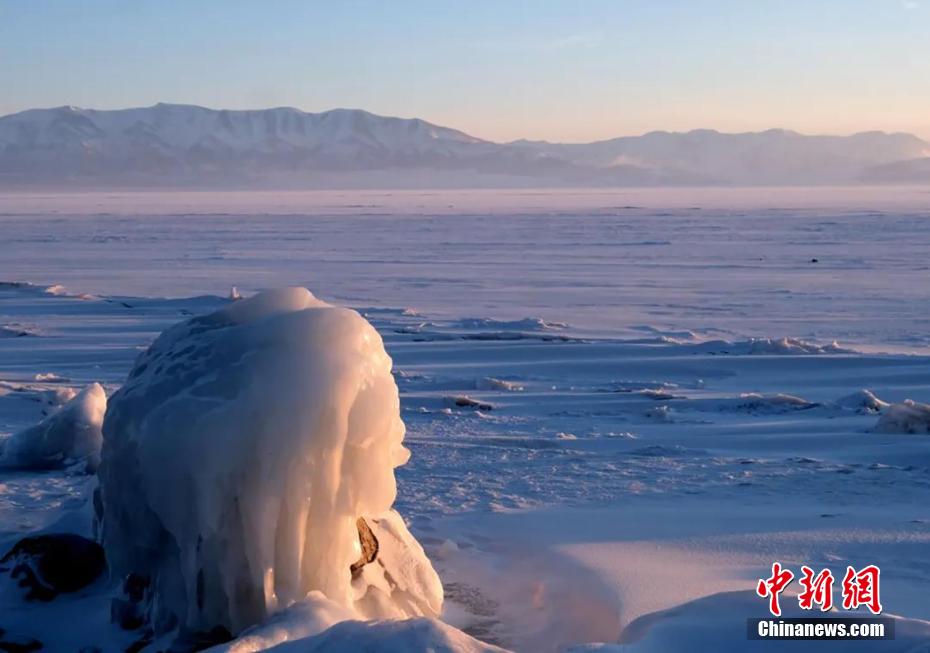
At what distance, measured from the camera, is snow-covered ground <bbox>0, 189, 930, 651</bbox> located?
3.85m

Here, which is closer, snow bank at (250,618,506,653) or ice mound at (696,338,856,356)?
snow bank at (250,618,506,653)

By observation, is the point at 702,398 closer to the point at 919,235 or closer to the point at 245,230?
the point at 919,235

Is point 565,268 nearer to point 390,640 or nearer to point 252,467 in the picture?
point 252,467

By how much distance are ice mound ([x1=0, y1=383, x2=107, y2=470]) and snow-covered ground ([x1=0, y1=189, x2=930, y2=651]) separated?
0.14 m

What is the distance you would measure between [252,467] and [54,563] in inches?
41.2

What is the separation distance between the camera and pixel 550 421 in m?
6.95

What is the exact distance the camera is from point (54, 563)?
3.79 meters

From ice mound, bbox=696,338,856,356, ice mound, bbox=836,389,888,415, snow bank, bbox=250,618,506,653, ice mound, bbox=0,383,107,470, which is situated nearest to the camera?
snow bank, bbox=250,618,506,653

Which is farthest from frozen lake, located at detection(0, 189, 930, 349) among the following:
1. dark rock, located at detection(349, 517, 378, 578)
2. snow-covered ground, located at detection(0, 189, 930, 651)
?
dark rock, located at detection(349, 517, 378, 578)

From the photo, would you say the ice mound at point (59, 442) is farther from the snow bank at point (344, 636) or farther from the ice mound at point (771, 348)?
the ice mound at point (771, 348)

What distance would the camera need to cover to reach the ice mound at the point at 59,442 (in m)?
5.62

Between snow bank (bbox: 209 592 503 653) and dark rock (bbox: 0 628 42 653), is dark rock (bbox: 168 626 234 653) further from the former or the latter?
dark rock (bbox: 0 628 42 653)

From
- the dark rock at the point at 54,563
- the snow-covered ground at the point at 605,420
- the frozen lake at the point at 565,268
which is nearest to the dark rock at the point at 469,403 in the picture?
the snow-covered ground at the point at 605,420

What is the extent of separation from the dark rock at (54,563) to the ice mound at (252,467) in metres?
0.35
